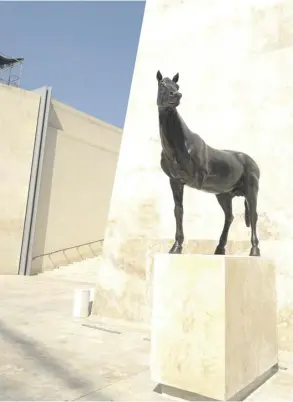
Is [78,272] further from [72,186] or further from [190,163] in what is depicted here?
[190,163]

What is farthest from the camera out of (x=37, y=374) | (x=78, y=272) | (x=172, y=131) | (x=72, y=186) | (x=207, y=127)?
(x=72, y=186)

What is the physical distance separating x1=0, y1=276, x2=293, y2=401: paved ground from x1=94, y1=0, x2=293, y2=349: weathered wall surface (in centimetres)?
106

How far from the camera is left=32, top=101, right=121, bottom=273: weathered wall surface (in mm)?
14820

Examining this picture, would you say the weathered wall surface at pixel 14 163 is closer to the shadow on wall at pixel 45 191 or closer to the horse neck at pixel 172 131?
the shadow on wall at pixel 45 191

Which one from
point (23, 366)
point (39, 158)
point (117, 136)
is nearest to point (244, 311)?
point (23, 366)

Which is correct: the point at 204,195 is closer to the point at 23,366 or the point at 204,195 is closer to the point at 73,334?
the point at 73,334

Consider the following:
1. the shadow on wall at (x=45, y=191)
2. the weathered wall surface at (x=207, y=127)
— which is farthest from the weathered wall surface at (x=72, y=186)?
the weathered wall surface at (x=207, y=127)

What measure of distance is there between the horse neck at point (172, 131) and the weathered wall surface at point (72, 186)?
1251 centimetres

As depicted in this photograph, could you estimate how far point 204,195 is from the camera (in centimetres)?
580

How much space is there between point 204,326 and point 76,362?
1.65 m

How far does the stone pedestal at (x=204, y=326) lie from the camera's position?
259cm

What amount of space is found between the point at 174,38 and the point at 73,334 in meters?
5.53

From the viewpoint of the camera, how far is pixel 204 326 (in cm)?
265

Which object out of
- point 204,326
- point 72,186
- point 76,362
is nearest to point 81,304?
point 76,362
